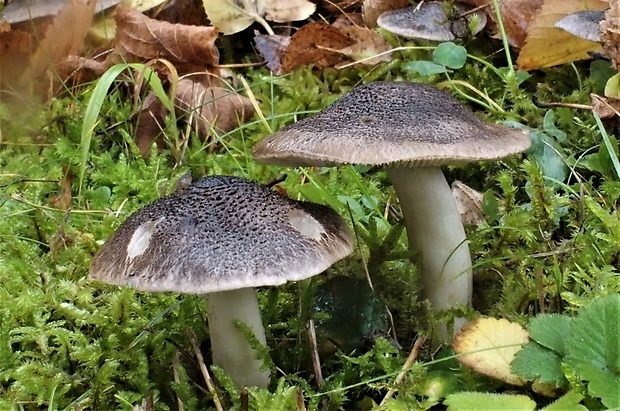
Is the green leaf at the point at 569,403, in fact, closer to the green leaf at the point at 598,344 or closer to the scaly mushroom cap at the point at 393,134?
the green leaf at the point at 598,344

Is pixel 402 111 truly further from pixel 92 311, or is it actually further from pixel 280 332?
pixel 92 311

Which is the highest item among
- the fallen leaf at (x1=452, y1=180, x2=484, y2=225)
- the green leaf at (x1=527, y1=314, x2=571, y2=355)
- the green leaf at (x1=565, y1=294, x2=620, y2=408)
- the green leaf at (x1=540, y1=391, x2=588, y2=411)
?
the green leaf at (x1=565, y1=294, x2=620, y2=408)

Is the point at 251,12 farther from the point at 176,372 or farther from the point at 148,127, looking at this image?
the point at 176,372

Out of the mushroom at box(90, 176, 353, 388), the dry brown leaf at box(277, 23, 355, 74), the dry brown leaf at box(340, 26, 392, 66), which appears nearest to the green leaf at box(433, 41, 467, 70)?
the dry brown leaf at box(340, 26, 392, 66)

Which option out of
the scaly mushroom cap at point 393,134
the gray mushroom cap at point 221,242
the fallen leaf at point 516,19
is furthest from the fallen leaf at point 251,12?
the gray mushroom cap at point 221,242

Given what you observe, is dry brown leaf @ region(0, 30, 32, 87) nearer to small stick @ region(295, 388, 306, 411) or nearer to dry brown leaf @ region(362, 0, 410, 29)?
dry brown leaf @ region(362, 0, 410, 29)

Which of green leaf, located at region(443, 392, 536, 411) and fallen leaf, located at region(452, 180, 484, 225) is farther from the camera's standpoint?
fallen leaf, located at region(452, 180, 484, 225)
